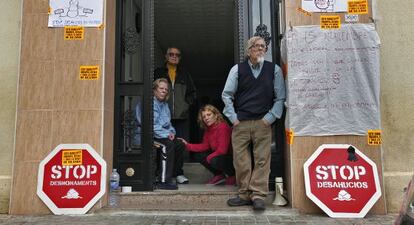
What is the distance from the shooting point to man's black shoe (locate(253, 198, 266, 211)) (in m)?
4.58

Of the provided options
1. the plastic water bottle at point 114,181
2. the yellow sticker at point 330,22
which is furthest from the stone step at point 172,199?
the yellow sticker at point 330,22

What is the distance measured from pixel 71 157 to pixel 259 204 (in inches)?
97.1

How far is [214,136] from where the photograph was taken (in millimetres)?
5715

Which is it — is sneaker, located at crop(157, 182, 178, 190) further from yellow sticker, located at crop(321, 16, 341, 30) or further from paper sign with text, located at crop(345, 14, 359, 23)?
paper sign with text, located at crop(345, 14, 359, 23)

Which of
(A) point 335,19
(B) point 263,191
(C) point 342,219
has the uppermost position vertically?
(A) point 335,19

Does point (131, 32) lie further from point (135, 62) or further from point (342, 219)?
point (342, 219)

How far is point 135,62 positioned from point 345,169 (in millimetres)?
3201

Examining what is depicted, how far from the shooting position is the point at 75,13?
5113mm

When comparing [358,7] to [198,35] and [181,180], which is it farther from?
[198,35]

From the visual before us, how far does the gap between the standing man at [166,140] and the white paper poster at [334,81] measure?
5.80 ft

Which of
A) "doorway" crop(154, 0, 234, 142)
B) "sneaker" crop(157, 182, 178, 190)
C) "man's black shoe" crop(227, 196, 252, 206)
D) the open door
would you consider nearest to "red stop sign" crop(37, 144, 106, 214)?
the open door

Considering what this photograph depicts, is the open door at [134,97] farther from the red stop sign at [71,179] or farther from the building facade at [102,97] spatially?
the red stop sign at [71,179]

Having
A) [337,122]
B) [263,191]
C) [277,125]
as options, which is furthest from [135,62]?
[337,122]

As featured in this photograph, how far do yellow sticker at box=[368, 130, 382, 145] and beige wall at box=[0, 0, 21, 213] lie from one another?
15.3 feet
